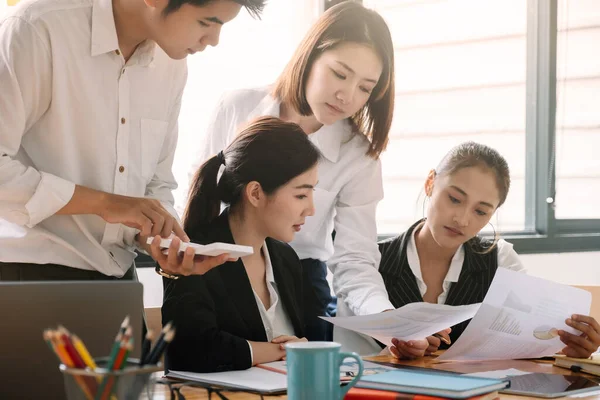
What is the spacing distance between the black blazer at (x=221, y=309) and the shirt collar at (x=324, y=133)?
35 cm

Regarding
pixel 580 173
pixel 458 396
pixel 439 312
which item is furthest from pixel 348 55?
pixel 580 173

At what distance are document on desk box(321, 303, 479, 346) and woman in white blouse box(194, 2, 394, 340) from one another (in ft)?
1.18

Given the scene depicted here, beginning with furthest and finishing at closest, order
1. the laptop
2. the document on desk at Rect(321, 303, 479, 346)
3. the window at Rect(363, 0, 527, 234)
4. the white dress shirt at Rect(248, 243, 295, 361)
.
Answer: the window at Rect(363, 0, 527, 234) < the white dress shirt at Rect(248, 243, 295, 361) < the document on desk at Rect(321, 303, 479, 346) < the laptop

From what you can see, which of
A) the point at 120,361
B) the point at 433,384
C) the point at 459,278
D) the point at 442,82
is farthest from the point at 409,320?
the point at 442,82

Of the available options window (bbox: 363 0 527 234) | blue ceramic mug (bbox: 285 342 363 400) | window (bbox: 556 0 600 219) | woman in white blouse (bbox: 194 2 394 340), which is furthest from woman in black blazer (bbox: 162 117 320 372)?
window (bbox: 556 0 600 219)

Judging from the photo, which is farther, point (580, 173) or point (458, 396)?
point (580, 173)

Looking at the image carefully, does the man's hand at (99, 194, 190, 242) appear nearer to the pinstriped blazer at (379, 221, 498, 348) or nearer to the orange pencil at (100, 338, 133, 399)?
the orange pencil at (100, 338, 133, 399)

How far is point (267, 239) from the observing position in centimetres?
202

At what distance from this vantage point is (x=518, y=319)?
167 cm

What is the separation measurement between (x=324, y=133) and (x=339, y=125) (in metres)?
0.08

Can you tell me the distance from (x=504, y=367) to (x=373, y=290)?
1.68ft

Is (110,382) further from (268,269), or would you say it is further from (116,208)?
(268,269)

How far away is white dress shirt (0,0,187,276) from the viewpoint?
1.47 m

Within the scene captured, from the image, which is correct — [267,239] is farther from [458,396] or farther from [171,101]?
[458,396]
